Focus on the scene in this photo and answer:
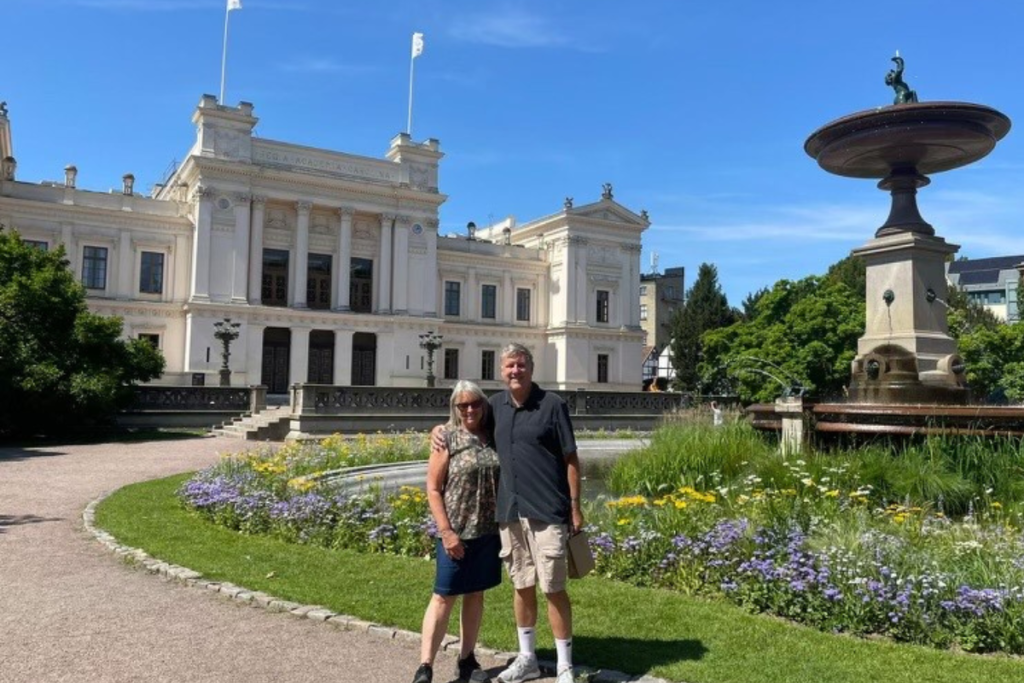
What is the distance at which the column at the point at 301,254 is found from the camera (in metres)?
42.8

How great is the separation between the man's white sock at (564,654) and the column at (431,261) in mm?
42047

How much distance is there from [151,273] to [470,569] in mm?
41260

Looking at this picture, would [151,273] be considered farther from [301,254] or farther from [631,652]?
[631,652]

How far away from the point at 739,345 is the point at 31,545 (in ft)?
138

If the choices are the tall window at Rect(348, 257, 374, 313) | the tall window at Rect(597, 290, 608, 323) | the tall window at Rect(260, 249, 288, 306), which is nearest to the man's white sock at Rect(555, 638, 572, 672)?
the tall window at Rect(260, 249, 288, 306)

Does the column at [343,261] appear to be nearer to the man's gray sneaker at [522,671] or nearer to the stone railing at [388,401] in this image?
the stone railing at [388,401]

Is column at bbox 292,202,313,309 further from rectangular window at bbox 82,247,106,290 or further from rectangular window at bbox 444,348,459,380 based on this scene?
rectangular window at bbox 444,348,459,380

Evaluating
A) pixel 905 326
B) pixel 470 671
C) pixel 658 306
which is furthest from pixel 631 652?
pixel 658 306

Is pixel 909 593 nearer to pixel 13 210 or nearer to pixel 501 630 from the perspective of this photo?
pixel 501 630

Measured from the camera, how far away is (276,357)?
4231 cm

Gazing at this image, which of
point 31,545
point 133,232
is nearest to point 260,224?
point 133,232

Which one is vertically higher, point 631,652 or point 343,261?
point 343,261

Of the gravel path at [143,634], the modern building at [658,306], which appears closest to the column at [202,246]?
the gravel path at [143,634]

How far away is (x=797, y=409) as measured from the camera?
→ 37.1 feet
